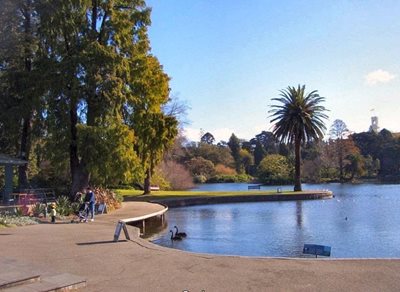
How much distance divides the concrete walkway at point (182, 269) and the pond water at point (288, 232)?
15.0ft

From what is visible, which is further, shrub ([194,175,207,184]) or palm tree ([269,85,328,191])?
shrub ([194,175,207,184])

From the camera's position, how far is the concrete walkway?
983cm

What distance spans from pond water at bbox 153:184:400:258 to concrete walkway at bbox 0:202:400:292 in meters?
4.56

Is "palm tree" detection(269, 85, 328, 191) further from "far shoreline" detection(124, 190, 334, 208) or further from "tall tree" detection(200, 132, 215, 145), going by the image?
"tall tree" detection(200, 132, 215, 145)

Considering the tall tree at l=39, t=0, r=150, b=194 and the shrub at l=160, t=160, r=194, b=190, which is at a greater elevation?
the tall tree at l=39, t=0, r=150, b=194

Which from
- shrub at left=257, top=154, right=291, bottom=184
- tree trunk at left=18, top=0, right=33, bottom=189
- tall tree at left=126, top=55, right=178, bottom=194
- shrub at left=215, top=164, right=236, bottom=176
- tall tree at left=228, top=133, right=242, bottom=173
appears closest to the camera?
tree trunk at left=18, top=0, right=33, bottom=189

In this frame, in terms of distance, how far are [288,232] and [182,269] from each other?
12134 mm

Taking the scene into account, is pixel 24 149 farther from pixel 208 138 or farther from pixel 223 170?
pixel 208 138

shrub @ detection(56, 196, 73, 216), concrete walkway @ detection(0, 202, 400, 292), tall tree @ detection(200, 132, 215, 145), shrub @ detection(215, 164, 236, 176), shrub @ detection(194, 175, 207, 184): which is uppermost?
tall tree @ detection(200, 132, 215, 145)

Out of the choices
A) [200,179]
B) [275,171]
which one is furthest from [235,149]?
[275,171]

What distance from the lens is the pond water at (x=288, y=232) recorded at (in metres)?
17.9

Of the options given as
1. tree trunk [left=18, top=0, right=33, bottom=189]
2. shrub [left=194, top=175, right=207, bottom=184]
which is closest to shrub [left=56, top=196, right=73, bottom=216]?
tree trunk [left=18, top=0, right=33, bottom=189]

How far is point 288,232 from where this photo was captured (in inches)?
888

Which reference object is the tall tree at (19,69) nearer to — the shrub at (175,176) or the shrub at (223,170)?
the shrub at (175,176)
